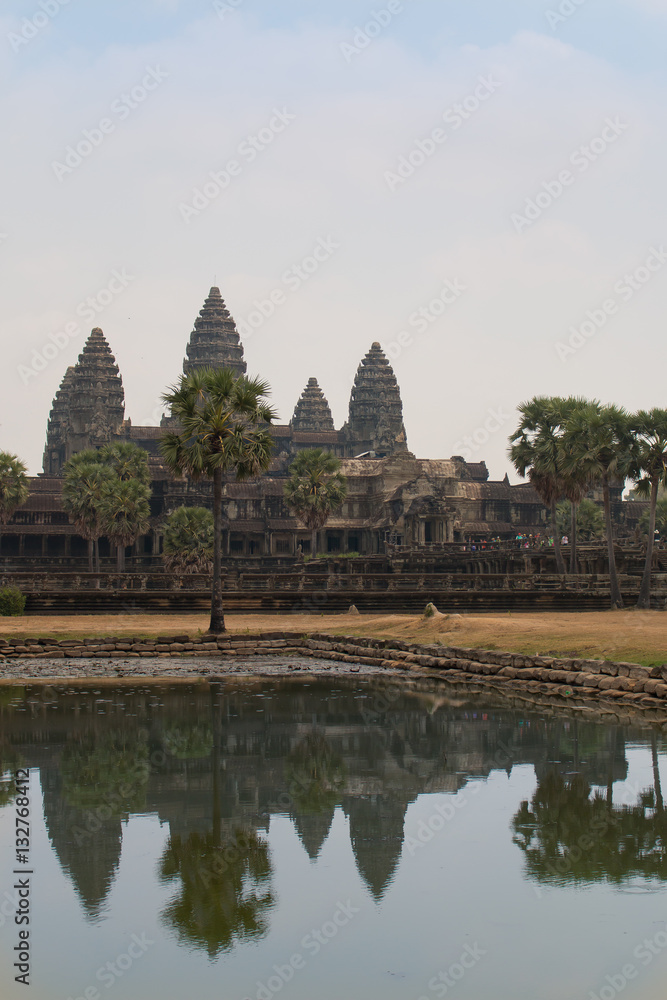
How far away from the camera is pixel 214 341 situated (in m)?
133

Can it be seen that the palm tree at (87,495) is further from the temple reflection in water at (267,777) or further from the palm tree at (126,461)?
the temple reflection in water at (267,777)

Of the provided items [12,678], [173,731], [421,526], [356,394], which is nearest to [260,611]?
[12,678]

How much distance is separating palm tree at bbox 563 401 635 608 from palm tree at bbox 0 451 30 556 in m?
37.1

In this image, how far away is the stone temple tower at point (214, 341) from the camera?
434ft

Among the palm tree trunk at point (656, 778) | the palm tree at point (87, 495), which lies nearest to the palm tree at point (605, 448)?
the palm tree trunk at point (656, 778)

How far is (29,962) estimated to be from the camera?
8617mm

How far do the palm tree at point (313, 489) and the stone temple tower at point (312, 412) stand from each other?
73.6 m

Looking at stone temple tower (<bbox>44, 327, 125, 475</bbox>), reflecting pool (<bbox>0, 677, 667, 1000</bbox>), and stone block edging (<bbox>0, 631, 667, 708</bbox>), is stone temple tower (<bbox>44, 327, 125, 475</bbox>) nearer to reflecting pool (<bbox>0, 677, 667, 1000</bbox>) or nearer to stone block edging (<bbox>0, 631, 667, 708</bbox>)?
stone block edging (<bbox>0, 631, 667, 708</bbox>)

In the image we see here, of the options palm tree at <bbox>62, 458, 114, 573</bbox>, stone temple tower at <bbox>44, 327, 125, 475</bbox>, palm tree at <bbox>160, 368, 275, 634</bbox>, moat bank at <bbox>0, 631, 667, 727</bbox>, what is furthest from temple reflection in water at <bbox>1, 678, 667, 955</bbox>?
stone temple tower at <bbox>44, 327, 125, 475</bbox>

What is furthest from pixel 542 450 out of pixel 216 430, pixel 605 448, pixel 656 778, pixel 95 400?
pixel 95 400

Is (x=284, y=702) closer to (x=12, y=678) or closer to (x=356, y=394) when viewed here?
(x=12, y=678)

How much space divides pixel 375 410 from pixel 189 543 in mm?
73581

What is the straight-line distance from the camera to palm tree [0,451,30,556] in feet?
223

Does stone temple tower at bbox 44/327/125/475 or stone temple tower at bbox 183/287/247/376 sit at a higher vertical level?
stone temple tower at bbox 183/287/247/376
